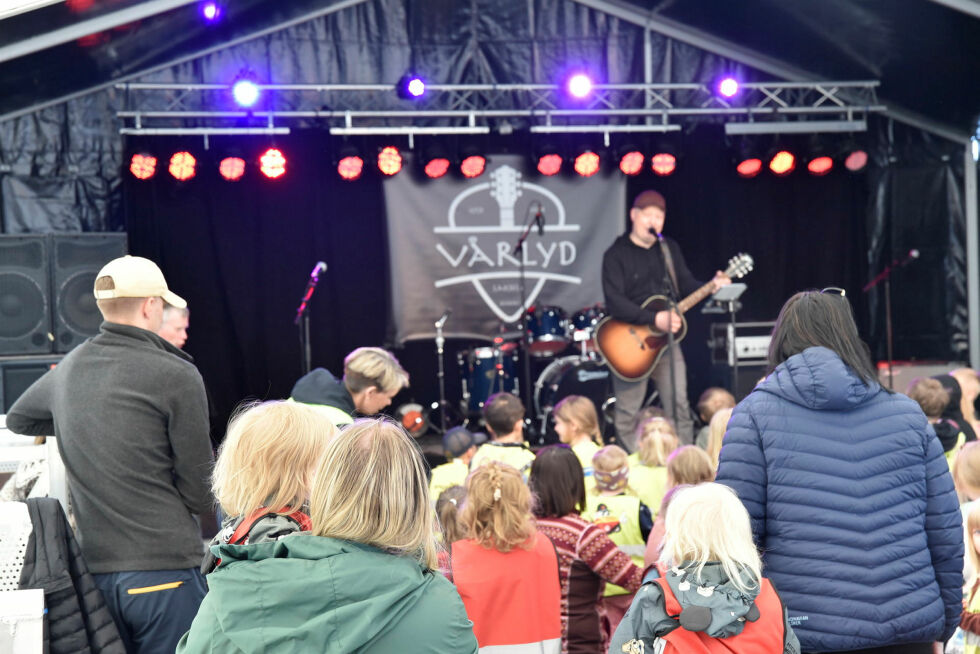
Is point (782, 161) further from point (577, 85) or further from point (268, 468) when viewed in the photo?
point (268, 468)

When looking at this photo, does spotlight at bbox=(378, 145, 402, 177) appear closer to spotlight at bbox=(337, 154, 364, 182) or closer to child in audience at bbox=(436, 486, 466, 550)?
spotlight at bbox=(337, 154, 364, 182)

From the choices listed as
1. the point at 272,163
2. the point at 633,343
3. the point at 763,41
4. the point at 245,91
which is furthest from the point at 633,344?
the point at 245,91

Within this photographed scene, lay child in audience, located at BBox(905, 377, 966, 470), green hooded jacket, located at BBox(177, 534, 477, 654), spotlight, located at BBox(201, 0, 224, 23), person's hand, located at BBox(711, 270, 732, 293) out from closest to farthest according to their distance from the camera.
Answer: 1. green hooded jacket, located at BBox(177, 534, 477, 654)
2. child in audience, located at BBox(905, 377, 966, 470)
3. person's hand, located at BBox(711, 270, 732, 293)
4. spotlight, located at BBox(201, 0, 224, 23)

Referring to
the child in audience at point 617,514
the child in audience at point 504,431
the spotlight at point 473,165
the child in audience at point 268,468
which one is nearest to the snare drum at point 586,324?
the spotlight at point 473,165

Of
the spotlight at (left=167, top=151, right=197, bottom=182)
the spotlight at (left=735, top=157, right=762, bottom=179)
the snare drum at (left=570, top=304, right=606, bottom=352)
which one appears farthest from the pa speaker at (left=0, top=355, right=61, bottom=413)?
the spotlight at (left=735, top=157, right=762, bottom=179)

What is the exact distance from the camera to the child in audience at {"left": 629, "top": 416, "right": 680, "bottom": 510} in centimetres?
451

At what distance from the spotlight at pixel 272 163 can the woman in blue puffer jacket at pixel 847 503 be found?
6.93 m

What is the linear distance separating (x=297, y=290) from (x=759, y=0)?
488 cm

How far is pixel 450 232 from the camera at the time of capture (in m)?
9.78

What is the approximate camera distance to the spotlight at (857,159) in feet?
32.0

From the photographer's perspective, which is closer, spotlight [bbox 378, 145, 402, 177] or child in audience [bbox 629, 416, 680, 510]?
child in audience [bbox 629, 416, 680, 510]

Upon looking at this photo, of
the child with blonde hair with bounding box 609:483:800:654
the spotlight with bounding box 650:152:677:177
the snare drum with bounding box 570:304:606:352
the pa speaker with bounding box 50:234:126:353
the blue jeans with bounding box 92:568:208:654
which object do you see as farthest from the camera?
the spotlight with bounding box 650:152:677:177

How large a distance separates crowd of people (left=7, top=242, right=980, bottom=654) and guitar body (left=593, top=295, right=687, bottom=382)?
5.19 m

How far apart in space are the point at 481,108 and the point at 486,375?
267 cm
